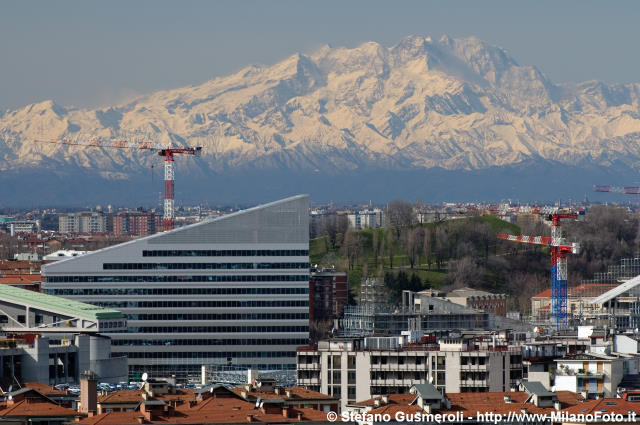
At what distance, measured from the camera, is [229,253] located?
584 feet

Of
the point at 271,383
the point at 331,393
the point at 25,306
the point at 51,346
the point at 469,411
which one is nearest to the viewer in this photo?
the point at 469,411

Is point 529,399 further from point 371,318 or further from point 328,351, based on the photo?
point 371,318

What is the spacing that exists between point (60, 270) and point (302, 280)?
22.4m

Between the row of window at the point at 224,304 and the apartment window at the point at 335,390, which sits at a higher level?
the row of window at the point at 224,304

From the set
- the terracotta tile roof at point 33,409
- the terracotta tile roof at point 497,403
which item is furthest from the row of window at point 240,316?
the terracotta tile roof at point 33,409

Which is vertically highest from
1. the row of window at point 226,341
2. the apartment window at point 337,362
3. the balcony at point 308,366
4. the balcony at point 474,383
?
the apartment window at point 337,362

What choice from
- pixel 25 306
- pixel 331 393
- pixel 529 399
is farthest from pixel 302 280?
pixel 529 399

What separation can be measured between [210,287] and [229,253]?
3625 mm

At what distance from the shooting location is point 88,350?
104 metres

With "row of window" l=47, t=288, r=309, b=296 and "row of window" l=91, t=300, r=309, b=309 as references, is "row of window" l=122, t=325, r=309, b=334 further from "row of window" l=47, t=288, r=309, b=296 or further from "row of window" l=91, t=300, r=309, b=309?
"row of window" l=47, t=288, r=309, b=296

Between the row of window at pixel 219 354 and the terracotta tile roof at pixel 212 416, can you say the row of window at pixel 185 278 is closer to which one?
the row of window at pixel 219 354

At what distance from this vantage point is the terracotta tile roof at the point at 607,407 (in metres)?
60.1

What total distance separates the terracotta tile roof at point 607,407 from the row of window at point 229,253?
114779 millimetres

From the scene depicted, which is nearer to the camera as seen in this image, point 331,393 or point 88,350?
point 331,393
